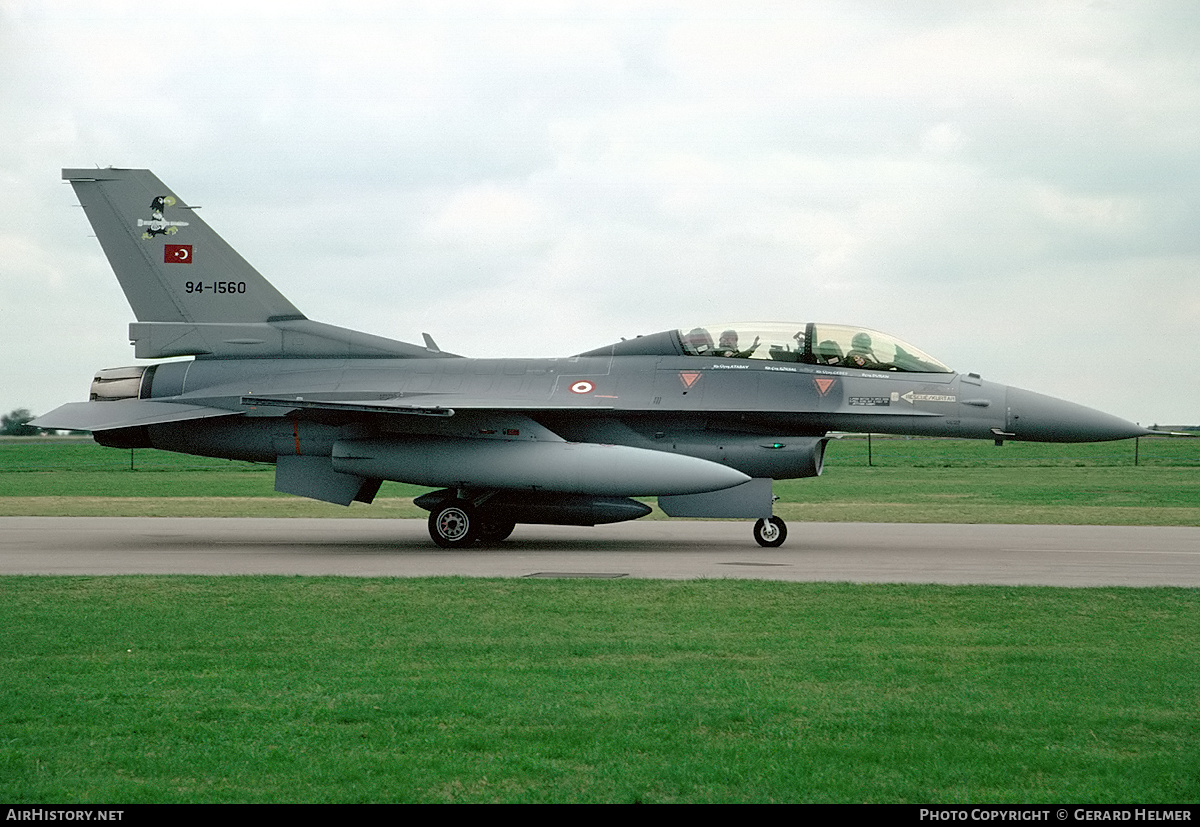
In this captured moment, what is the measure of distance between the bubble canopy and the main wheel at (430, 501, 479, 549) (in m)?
4.02

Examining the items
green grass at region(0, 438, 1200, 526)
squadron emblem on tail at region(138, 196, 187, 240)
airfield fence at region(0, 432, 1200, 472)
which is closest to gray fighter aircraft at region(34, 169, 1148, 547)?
squadron emblem on tail at region(138, 196, 187, 240)

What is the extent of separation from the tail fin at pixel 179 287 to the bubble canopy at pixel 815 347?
4.60 metres

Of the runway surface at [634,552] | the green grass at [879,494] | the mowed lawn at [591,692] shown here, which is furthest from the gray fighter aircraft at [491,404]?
the green grass at [879,494]

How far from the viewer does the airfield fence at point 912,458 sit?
49.5 m

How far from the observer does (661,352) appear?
1795 cm

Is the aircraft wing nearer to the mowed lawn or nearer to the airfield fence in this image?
the mowed lawn

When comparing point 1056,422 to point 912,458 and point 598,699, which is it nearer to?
point 598,699

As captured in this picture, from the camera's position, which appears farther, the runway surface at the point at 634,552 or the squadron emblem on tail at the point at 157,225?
the squadron emblem on tail at the point at 157,225

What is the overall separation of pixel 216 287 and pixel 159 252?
3.37 feet

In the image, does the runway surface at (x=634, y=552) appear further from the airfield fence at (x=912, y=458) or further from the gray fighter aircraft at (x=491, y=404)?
the airfield fence at (x=912, y=458)

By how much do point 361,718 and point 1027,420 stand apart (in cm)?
1270

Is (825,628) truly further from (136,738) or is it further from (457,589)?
(136,738)

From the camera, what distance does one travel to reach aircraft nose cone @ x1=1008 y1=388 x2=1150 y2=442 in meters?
16.7
